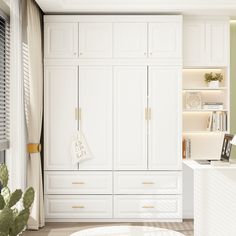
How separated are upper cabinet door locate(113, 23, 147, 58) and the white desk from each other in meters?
1.65

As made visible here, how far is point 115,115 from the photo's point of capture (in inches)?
193

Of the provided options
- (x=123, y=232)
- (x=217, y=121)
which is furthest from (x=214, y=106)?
(x=123, y=232)

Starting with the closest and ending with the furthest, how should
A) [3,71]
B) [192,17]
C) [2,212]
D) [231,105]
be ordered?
1. [2,212]
2. [3,71]
3. [192,17]
4. [231,105]

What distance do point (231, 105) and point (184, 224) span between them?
173 cm

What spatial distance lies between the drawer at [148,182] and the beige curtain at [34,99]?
930 millimetres

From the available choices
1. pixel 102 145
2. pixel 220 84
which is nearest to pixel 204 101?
pixel 220 84

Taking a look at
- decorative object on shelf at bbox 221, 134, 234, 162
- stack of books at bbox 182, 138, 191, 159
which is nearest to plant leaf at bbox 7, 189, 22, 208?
decorative object on shelf at bbox 221, 134, 234, 162

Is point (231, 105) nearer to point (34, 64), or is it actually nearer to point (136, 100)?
point (136, 100)

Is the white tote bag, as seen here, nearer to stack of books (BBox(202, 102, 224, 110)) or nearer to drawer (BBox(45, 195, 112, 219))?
drawer (BBox(45, 195, 112, 219))

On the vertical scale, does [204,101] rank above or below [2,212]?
above

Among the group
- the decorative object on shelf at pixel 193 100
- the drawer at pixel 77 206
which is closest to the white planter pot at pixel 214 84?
the decorative object on shelf at pixel 193 100

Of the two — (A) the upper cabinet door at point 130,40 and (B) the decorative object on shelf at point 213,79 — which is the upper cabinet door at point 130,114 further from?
(B) the decorative object on shelf at point 213,79

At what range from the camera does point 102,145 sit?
4922mm

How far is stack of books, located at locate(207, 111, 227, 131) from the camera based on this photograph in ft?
16.7
